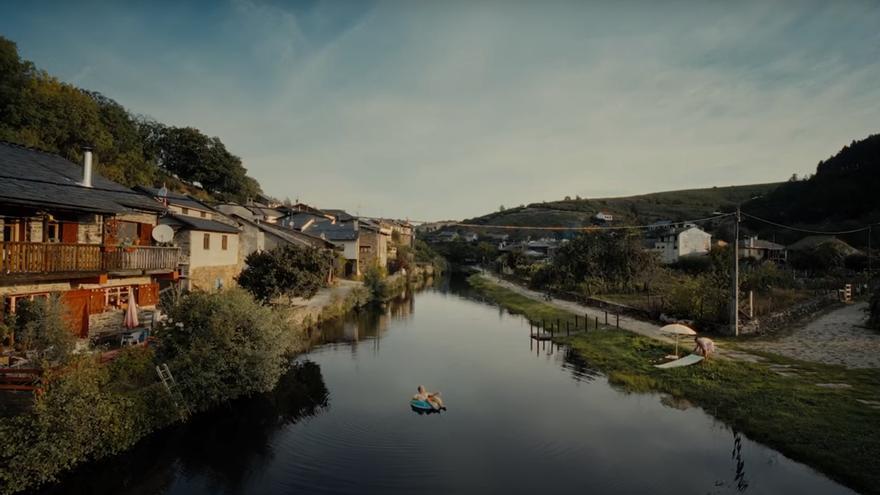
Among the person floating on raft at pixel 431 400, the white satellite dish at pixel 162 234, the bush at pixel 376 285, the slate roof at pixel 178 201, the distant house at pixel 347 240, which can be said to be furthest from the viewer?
the distant house at pixel 347 240

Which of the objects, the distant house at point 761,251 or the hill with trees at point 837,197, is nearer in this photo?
the distant house at point 761,251


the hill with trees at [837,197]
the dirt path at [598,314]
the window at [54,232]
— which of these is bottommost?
the dirt path at [598,314]

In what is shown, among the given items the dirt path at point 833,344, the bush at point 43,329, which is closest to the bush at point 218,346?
Result: the bush at point 43,329

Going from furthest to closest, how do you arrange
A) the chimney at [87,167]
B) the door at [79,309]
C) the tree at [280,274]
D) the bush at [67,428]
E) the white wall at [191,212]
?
the white wall at [191,212] → the tree at [280,274] → the chimney at [87,167] → the door at [79,309] → the bush at [67,428]

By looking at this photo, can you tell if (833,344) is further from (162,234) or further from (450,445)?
(162,234)

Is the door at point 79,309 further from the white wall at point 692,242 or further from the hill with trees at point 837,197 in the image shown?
the hill with trees at point 837,197

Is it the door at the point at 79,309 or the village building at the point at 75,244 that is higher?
the village building at the point at 75,244

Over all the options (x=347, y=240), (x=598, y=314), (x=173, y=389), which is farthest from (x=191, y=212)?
(x=598, y=314)

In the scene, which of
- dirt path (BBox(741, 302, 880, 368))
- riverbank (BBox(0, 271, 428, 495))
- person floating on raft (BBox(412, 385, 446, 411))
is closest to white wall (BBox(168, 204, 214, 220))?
riverbank (BBox(0, 271, 428, 495))

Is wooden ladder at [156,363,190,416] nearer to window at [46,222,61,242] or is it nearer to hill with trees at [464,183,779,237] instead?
window at [46,222,61,242]
